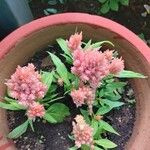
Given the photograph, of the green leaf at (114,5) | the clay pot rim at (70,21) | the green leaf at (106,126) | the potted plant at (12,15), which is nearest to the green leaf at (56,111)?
the green leaf at (106,126)

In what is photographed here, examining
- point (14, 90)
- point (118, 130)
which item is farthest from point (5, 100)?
point (118, 130)

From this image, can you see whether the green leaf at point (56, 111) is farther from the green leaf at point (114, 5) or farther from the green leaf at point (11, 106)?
the green leaf at point (114, 5)

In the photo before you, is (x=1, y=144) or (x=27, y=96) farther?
(x=1, y=144)

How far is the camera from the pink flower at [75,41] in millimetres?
1077

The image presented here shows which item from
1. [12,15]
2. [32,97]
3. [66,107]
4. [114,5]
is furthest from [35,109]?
[114,5]

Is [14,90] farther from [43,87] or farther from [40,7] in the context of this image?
[40,7]

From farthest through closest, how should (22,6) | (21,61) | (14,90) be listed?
1. (22,6)
2. (21,61)
3. (14,90)

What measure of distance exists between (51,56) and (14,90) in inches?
9.4

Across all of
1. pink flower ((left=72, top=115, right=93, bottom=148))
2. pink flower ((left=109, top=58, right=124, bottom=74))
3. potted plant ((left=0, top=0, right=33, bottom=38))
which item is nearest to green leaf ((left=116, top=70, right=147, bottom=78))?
pink flower ((left=109, top=58, right=124, bottom=74))

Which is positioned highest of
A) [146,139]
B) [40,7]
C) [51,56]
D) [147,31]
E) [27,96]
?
[40,7]

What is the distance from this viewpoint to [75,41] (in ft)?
3.56

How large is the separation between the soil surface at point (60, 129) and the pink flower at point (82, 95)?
143 mm

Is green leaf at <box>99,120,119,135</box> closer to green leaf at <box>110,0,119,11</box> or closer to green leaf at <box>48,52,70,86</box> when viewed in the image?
green leaf at <box>48,52,70,86</box>

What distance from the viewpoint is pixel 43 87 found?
104 cm
